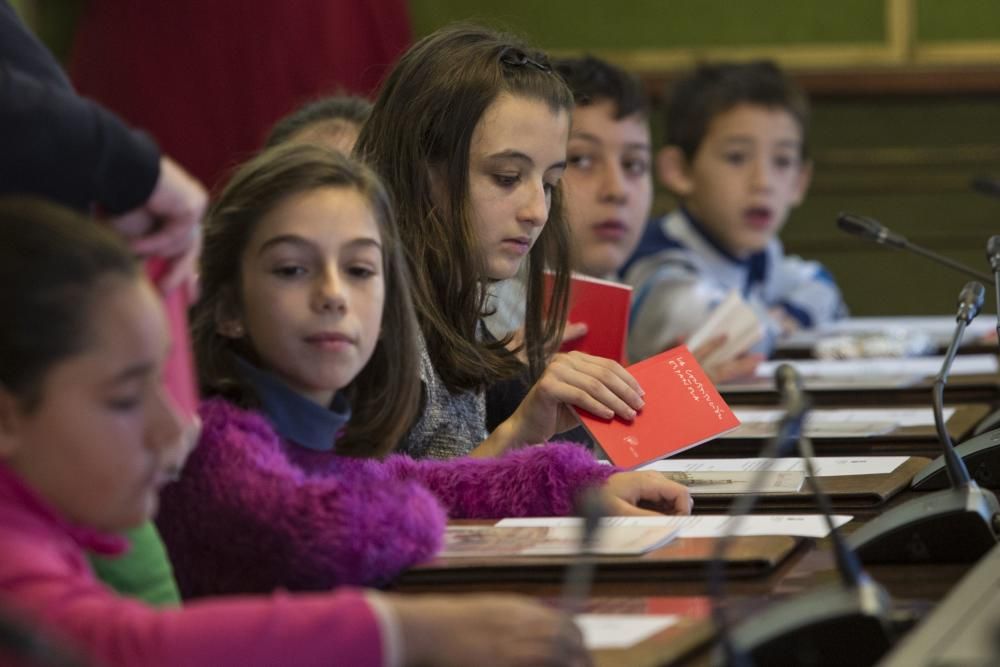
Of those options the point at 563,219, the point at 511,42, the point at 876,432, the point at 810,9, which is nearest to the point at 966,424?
the point at 876,432

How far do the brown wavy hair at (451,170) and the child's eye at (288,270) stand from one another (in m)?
0.60

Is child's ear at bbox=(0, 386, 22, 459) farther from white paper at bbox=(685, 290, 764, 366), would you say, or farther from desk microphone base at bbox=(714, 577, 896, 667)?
white paper at bbox=(685, 290, 764, 366)

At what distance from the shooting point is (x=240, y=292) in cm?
154

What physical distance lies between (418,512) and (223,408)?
0.19 metres

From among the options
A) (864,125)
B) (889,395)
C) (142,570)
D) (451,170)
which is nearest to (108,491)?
(142,570)

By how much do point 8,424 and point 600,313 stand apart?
1.42 metres

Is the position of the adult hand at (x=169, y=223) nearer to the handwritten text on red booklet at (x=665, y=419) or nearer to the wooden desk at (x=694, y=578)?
the wooden desk at (x=694, y=578)

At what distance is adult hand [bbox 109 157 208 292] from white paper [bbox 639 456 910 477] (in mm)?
906

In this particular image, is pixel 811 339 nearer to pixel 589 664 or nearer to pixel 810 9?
pixel 810 9

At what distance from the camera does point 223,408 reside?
57.3 inches

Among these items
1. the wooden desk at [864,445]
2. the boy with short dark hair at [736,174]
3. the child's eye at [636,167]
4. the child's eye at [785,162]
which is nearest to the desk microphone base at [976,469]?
the wooden desk at [864,445]

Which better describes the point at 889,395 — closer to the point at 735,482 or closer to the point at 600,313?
the point at 600,313

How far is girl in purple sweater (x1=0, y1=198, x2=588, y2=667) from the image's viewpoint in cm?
102

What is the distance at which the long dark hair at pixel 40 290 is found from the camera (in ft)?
3.36
